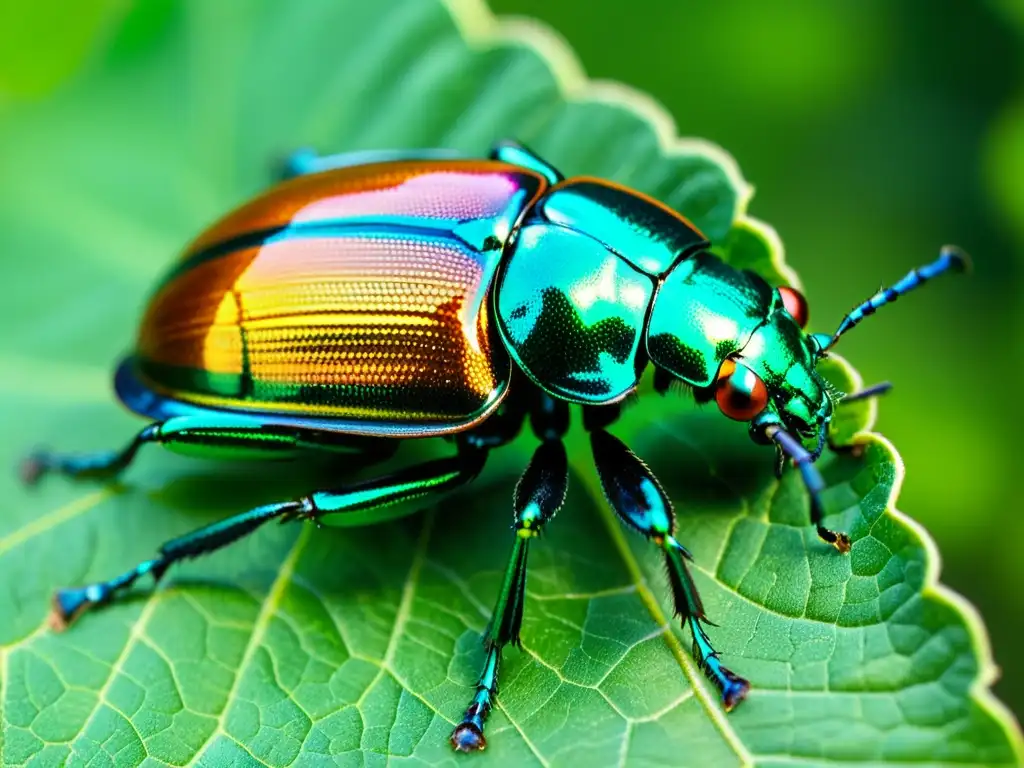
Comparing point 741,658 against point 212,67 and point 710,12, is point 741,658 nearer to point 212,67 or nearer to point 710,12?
point 212,67

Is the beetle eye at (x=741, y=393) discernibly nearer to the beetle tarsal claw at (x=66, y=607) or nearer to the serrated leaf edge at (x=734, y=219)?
the serrated leaf edge at (x=734, y=219)

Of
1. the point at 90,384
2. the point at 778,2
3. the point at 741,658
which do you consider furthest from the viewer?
the point at 778,2

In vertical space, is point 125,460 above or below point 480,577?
below

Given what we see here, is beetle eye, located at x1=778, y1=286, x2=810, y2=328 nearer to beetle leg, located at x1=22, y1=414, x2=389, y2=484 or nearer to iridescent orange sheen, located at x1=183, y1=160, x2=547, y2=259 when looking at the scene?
iridescent orange sheen, located at x1=183, y1=160, x2=547, y2=259

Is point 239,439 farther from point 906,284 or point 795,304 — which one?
point 906,284

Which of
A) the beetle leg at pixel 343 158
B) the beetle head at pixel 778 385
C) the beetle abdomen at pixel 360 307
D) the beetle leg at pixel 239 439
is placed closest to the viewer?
the beetle head at pixel 778 385

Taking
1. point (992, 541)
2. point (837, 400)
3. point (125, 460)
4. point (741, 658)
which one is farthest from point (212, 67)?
point (992, 541)

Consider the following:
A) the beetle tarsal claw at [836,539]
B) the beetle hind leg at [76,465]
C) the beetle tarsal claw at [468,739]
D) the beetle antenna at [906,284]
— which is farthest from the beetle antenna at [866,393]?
the beetle hind leg at [76,465]
